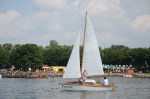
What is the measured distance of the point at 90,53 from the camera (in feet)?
244

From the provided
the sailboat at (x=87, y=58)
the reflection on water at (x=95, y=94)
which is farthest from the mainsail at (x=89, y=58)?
the reflection on water at (x=95, y=94)

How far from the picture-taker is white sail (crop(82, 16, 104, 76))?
244 feet

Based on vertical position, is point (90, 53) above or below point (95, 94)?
above

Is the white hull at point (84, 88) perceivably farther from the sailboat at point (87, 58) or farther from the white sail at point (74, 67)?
the white sail at point (74, 67)

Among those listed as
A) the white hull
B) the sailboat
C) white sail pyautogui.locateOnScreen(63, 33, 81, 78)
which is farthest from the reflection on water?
white sail pyautogui.locateOnScreen(63, 33, 81, 78)

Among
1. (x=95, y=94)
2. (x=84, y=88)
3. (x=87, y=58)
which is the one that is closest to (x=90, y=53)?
(x=87, y=58)

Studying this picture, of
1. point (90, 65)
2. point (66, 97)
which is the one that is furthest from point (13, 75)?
point (66, 97)

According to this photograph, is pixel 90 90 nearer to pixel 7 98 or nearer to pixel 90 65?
pixel 90 65

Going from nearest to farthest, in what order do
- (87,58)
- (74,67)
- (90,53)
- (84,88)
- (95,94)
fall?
(95,94) → (84,88) → (74,67) → (87,58) → (90,53)

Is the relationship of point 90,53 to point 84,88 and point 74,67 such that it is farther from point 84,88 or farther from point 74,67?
point 84,88

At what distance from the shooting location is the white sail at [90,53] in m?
74.2

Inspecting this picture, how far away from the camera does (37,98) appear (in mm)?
59156

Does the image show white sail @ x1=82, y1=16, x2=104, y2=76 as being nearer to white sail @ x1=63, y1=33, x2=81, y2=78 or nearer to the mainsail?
the mainsail

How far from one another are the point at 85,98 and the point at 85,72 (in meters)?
12.6
